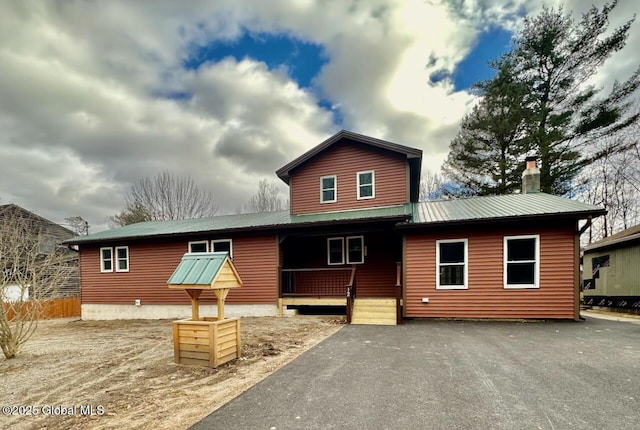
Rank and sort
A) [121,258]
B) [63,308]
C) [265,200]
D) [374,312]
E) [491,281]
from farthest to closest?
[265,200] → [63,308] → [121,258] → [374,312] → [491,281]

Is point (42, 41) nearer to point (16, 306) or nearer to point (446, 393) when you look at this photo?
point (16, 306)

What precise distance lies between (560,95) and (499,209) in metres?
13.9

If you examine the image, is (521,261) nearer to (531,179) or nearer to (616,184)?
(531,179)

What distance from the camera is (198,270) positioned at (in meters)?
5.47

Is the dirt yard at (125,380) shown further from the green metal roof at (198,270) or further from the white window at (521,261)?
the white window at (521,261)

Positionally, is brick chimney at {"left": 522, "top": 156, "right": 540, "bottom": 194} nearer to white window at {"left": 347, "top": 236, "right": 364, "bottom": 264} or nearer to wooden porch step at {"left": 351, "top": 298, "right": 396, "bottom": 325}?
white window at {"left": 347, "top": 236, "right": 364, "bottom": 264}

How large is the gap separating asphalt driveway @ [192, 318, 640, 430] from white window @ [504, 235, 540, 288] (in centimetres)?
224

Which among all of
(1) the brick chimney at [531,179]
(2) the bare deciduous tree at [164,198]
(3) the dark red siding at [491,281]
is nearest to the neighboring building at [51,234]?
(2) the bare deciduous tree at [164,198]

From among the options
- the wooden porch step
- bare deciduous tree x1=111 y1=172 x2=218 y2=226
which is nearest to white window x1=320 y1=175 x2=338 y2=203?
the wooden porch step

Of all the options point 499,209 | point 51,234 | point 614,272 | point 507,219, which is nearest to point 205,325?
point 507,219

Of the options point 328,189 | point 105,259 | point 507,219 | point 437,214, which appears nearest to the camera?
point 507,219

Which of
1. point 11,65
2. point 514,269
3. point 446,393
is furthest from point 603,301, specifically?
point 11,65

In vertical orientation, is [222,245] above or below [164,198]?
below

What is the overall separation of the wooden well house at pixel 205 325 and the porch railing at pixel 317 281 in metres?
5.57
